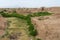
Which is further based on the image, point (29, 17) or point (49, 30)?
point (29, 17)

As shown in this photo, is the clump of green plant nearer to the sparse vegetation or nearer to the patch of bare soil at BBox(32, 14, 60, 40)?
the sparse vegetation

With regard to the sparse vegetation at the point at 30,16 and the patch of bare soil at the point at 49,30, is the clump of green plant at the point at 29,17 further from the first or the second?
the patch of bare soil at the point at 49,30

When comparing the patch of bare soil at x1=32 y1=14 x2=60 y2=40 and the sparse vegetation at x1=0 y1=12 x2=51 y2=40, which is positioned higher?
the patch of bare soil at x1=32 y1=14 x2=60 y2=40

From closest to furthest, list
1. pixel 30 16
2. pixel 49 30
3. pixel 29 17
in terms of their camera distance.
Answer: pixel 49 30, pixel 29 17, pixel 30 16

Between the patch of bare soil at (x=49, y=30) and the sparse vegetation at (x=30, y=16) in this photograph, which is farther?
the sparse vegetation at (x=30, y=16)

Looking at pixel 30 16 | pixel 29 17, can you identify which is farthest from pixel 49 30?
pixel 30 16

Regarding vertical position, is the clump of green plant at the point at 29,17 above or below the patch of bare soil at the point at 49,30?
below

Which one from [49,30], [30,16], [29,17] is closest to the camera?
[49,30]

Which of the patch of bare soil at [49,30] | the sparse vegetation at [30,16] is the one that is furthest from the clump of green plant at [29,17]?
the patch of bare soil at [49,30]

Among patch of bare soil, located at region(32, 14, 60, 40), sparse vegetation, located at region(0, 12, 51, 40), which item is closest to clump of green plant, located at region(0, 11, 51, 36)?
sparse vegetation, located at region(0, 12, 51, 40)

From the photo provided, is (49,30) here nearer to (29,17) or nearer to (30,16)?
(29,17)

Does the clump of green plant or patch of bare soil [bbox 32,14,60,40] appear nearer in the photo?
patch of bare soil [bbox 32,14,60,40]
